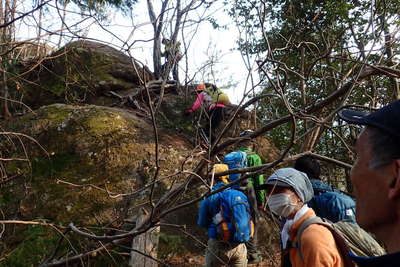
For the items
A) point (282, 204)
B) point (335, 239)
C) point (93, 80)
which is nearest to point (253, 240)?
point (282, 204)

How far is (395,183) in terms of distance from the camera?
0.92 m

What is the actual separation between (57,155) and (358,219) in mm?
7427

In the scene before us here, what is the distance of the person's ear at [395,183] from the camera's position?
91 centimetres

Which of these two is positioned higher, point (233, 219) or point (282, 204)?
point (282, 204)

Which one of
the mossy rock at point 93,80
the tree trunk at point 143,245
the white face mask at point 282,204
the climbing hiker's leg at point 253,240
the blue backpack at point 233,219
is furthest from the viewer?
the mossy rock at point 93,80

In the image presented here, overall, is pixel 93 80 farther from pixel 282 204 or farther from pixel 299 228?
pixel 299 228

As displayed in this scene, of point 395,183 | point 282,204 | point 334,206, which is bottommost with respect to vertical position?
point 334,206

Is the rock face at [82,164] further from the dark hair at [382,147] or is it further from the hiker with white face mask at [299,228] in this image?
the dark hair at [382,147]

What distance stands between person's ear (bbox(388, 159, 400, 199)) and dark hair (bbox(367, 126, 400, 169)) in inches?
0.8

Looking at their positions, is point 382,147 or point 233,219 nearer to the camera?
point 382,147

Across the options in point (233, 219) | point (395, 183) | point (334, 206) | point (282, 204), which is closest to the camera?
point (395, 183)

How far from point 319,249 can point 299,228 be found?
25 cm

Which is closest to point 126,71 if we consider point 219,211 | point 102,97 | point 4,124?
point 102,97

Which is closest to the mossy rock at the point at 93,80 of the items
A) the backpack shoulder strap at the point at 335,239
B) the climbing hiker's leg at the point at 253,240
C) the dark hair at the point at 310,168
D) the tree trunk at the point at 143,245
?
the climbing hiker's leg at the point at 253,240
